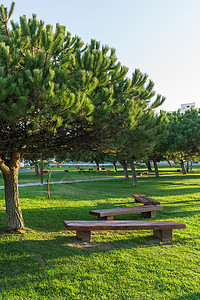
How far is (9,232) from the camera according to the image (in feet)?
19.5

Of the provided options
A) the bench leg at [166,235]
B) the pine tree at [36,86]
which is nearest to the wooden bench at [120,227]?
the bench leg at [166,235]

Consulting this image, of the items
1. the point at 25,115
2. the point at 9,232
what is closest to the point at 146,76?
the point at 25,115

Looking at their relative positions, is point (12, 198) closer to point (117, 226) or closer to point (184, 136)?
point (117, 226)

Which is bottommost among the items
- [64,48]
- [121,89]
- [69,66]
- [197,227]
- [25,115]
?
[197,227]

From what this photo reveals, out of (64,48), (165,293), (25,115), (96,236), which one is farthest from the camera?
(96,236)

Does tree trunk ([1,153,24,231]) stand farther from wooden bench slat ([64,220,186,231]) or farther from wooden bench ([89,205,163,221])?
wooden bench ([89,205,163,221])

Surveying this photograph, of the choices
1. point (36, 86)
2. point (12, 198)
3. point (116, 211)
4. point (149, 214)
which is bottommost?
point (149, 214)

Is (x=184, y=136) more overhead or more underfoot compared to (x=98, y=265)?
more overhead

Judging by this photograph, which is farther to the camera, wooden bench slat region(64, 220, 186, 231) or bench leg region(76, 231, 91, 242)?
bench leg region(76, 231, 91, 242)

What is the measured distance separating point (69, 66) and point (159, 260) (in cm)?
440

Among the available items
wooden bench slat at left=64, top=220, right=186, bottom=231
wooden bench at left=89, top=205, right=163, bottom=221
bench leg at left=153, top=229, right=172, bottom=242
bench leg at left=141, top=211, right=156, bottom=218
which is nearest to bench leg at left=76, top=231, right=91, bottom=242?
wooden bench slat at left=64, top=220, right=186, bottom=231

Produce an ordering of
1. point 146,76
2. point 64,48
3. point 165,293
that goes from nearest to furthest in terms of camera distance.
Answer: point 165,293, point 64,48, point 146,76

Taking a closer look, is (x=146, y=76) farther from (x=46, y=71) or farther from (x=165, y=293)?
(x=165, y=293)

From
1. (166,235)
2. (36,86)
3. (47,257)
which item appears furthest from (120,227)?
(36,86)
